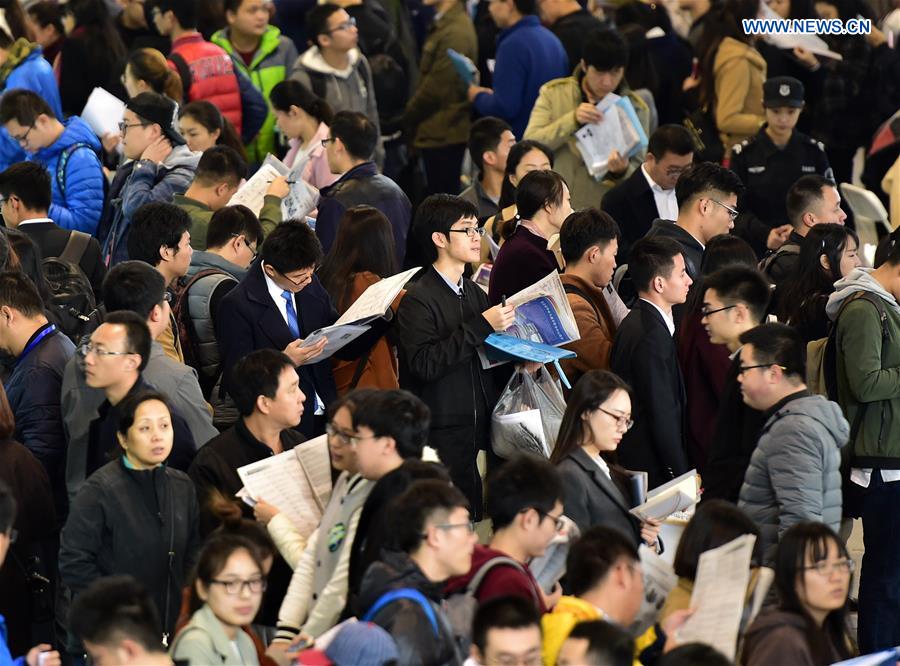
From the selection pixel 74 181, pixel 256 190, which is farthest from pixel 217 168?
pixel 74 181

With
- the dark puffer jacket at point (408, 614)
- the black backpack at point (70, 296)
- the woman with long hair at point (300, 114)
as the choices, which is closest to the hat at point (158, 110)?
the woman with long hair at point (300, 114)

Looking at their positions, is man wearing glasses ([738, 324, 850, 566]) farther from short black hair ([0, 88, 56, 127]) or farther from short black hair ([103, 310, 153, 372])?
short black hair ([0, 88, 56, 127])

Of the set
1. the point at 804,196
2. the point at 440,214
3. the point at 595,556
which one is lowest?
the point at 804,196

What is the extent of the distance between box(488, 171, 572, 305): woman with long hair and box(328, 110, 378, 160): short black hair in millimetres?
1228

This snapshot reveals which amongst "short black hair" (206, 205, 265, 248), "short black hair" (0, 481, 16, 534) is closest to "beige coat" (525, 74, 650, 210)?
"short black hair" (206, 205, 265, 248)

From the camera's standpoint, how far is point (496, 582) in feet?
16.6

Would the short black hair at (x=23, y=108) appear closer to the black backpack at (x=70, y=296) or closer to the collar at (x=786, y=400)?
the black backpack at (x=70, y=296)

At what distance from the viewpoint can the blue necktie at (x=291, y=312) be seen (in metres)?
7.15

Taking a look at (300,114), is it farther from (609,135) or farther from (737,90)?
(737,90)

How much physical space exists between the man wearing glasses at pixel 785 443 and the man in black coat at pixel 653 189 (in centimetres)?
297

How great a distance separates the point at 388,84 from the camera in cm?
1205

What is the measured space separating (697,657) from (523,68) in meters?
6.95

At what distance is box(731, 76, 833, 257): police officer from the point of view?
32.6 feet

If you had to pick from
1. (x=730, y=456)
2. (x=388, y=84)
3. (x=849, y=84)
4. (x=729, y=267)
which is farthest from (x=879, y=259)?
(x=388, y=84)
